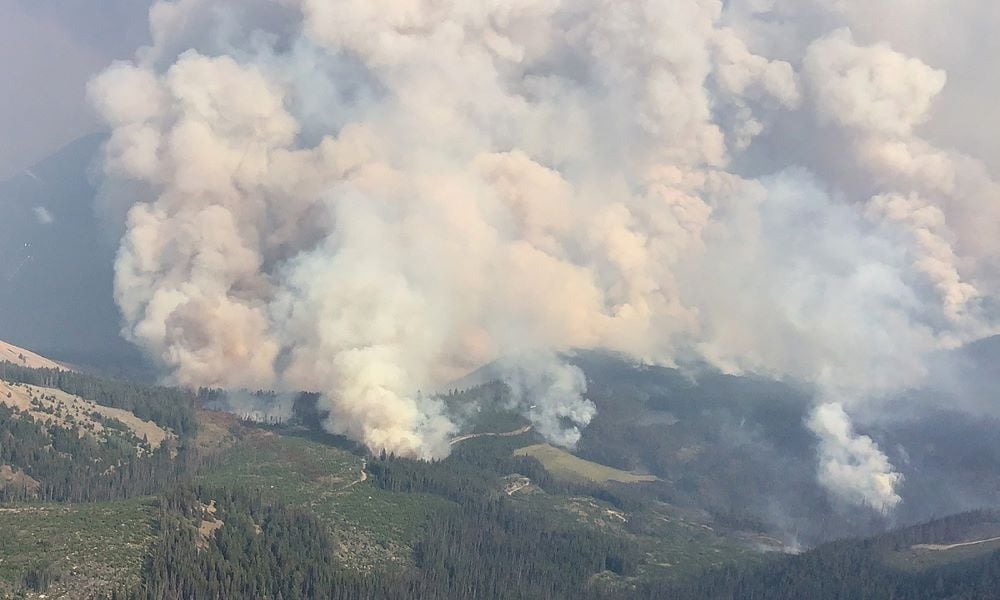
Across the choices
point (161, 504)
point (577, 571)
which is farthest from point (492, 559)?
point (161, 504)

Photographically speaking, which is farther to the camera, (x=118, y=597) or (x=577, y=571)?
(x=577, y=571)

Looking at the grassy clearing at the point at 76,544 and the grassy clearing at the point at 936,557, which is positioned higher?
the grassy clearing at the point at 936,557

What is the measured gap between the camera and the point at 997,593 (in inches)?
6275

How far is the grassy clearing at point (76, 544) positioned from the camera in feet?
426

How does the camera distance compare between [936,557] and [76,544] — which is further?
[936,557]

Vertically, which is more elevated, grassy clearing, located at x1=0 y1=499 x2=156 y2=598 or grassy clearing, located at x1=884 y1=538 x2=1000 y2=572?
grassy clearing, located at x1=884 y1=538 x2=1000 y2=572

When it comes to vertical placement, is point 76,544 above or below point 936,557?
below

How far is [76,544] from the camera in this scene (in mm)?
138875

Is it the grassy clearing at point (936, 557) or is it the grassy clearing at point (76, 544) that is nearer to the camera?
the grassy clearing at point (76, 544)

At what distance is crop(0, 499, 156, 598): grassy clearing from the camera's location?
12975cm

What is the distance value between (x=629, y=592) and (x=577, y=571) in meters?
12.9

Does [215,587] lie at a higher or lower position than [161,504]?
lower

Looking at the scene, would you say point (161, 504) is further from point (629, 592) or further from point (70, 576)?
point (629, 592)

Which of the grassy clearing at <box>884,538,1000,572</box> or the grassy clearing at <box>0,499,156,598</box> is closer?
the grassy clearing at <box>0,499,156,598</box>
